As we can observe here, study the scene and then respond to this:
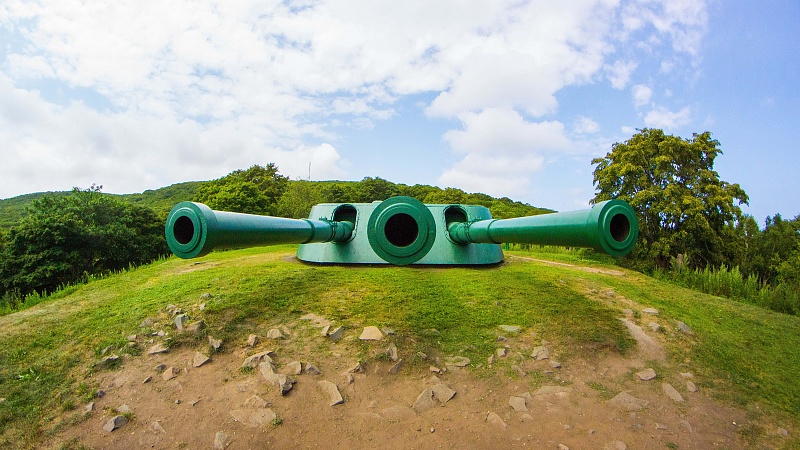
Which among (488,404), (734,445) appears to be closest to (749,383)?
(734,445)

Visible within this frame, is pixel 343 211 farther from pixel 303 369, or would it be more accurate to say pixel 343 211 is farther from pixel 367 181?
pixel 367 181

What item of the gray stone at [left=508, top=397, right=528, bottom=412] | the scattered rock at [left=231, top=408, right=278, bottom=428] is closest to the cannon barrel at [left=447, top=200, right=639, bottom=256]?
the gray stone at [left=508, top=397, right=528, bottom=412]

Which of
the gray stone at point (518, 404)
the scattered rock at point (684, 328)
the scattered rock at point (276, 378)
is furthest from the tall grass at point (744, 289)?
the scattered rock at point (276, 378)

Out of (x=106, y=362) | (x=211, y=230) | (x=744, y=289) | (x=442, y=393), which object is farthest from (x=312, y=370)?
(x=744, y=289)

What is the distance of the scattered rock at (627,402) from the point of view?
13.6 ft

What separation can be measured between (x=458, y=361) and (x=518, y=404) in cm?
85

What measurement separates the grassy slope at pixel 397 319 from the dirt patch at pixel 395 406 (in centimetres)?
32

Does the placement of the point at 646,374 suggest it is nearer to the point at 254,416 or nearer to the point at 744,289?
the point at 254,416

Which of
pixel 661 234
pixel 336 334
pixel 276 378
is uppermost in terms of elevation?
pixel 661 234

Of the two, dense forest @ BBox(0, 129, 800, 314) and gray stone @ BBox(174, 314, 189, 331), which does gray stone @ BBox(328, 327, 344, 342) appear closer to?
gray stone @ BBox(174, 314, 189, 331)

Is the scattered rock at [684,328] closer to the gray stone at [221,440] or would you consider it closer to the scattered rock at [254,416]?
the scattered rock at [254,416]

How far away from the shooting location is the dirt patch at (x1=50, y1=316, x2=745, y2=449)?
3639mm

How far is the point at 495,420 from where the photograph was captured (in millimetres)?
3869

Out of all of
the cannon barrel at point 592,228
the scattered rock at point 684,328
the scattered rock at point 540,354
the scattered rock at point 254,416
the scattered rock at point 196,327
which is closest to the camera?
the cannon barrel at point 592,228
